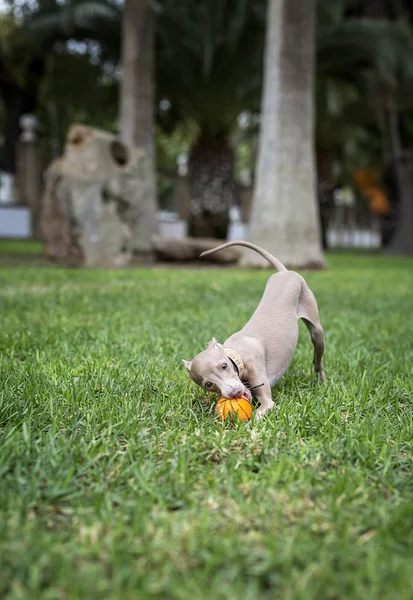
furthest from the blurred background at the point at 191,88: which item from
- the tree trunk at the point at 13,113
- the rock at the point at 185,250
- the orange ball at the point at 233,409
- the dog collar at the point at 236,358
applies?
the orange ball at the point at 233,409

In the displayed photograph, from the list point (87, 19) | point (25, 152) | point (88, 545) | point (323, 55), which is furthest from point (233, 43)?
point (88, 545)

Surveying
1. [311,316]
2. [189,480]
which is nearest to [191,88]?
[311,316]

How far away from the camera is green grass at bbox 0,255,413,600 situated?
54.9 inches

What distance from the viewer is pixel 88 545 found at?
1514 mm

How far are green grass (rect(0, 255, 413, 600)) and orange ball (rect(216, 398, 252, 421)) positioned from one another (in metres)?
0.06

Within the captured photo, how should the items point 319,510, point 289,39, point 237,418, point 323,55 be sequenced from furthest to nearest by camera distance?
point 323,55
point 289,39
point 237,418
point 319,510

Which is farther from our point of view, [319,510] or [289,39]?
[289,39]

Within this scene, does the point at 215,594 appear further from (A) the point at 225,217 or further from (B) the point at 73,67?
(B) the point at 73,67

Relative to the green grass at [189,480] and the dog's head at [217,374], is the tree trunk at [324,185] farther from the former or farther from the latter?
the dog's head at [217,374]

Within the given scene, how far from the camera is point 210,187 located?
51.1 feet

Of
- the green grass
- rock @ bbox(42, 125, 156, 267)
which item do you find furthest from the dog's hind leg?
rock @ bbox(42, 125, 156, 267)

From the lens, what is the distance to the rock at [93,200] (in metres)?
9.76

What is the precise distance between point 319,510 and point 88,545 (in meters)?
0.63

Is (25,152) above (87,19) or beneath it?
beneath
